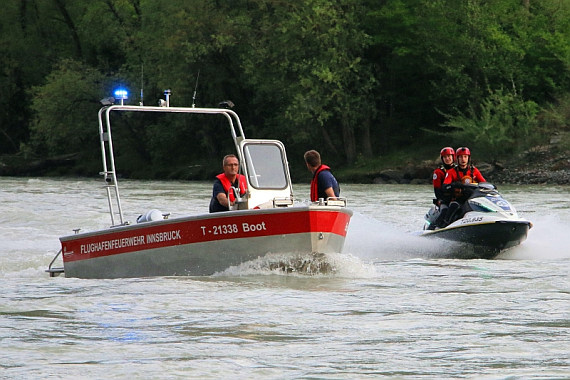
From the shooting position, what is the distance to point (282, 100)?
53.7m

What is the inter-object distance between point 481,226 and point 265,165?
352cm

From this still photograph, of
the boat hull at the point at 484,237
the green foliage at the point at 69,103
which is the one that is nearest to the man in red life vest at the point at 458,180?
the boat hull at the point at 484,237

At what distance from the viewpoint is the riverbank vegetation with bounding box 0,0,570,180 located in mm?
48531

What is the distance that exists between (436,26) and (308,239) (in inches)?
1526

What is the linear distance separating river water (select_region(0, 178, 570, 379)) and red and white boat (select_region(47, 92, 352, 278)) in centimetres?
20

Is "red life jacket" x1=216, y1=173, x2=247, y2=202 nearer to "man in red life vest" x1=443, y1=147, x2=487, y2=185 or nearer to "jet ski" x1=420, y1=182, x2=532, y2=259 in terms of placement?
"jet ski" x1=420, y1=182, x2=532, y2=259

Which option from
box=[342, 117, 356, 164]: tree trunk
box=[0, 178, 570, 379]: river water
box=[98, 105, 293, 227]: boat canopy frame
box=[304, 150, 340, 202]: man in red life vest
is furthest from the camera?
box=[342, 117, 356, 164]: tree trunk

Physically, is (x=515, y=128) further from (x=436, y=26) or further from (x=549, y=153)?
(x=436, y=26)

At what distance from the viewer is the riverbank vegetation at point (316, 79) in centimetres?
4853

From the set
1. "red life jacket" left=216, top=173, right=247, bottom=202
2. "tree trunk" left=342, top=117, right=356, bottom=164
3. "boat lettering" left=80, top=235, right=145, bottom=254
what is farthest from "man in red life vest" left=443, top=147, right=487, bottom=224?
"tree trunk" left=342, top=117, right=356, bottom=164

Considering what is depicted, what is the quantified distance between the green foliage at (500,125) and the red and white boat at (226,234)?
33218 millimetres

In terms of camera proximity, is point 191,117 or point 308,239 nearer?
point 308,239

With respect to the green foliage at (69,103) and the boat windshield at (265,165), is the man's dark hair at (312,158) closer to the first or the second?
the boat windshield at (265,165)

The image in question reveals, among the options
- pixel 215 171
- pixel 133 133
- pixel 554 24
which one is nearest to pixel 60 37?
pixel 133 133
